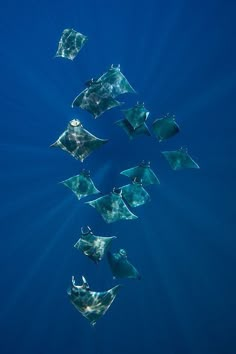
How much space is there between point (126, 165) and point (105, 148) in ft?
1.26

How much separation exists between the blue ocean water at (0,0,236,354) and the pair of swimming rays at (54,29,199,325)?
19.8 inches

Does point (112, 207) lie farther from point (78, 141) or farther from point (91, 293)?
point (91, 293)

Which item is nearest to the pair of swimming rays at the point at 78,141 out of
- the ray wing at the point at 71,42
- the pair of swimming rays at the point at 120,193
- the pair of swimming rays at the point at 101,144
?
the pair of swimming rays at the point at 101,144

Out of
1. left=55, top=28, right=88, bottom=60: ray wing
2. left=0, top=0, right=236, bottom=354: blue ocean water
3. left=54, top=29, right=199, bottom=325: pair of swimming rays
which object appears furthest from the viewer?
left=0, top=0, right=236, bottom=354: blue ocean water

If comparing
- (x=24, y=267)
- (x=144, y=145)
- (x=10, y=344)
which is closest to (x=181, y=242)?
(x=144, y=145)

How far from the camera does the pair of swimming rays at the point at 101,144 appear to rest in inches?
175

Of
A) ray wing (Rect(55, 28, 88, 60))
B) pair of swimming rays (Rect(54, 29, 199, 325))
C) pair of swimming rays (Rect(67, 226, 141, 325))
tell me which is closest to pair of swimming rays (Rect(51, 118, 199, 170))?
pair of swimming rays (Rect(54, 29, 199, 325))

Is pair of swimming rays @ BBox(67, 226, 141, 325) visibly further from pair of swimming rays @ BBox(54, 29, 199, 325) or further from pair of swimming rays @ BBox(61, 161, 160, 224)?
pair of swimming rays @ BBox(61, 161, 160, 224)

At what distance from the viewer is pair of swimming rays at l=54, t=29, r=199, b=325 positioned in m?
4.43

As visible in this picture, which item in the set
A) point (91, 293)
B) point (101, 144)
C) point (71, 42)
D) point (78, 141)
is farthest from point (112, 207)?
point (71, 42)

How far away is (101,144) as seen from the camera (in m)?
4.49

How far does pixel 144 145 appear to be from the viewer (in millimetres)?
5324

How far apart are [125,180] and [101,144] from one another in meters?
1.08

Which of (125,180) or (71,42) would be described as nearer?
(71,42)
